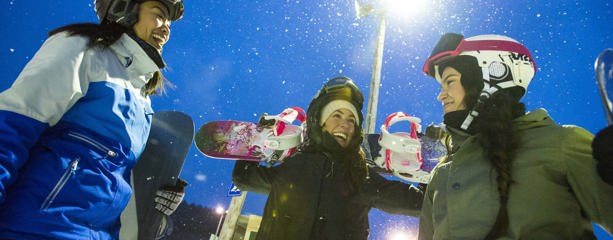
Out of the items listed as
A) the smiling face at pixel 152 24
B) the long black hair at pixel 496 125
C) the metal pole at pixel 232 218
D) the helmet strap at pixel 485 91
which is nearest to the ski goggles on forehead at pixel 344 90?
the long black hair at pixel 496 125

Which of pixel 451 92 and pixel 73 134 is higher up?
pixel 451 92

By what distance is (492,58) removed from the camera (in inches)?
95.4

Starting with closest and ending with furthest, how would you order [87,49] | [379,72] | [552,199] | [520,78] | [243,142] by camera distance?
[552,199] < [87,49] < [520,78] < [243,142] < [379,72]

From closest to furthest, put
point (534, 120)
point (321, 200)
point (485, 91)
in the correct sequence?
point (534, 120) → point (485, 91) → point (321, 200)

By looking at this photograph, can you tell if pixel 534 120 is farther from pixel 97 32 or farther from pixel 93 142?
pixel 97 32

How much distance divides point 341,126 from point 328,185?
2.36 feet

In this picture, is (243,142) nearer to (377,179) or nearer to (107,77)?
(377,179)

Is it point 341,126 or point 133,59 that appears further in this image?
point 341,126

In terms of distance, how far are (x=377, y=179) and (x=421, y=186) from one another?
466mm

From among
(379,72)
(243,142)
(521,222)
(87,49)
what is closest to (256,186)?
(243,142)

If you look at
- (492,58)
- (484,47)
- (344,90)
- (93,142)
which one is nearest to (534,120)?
(492,58)

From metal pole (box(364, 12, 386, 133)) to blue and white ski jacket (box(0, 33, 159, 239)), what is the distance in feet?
17.9

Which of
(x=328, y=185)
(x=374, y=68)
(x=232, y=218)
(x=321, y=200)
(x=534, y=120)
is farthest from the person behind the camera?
(x=374, y=68)

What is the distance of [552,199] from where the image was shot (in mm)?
1462
